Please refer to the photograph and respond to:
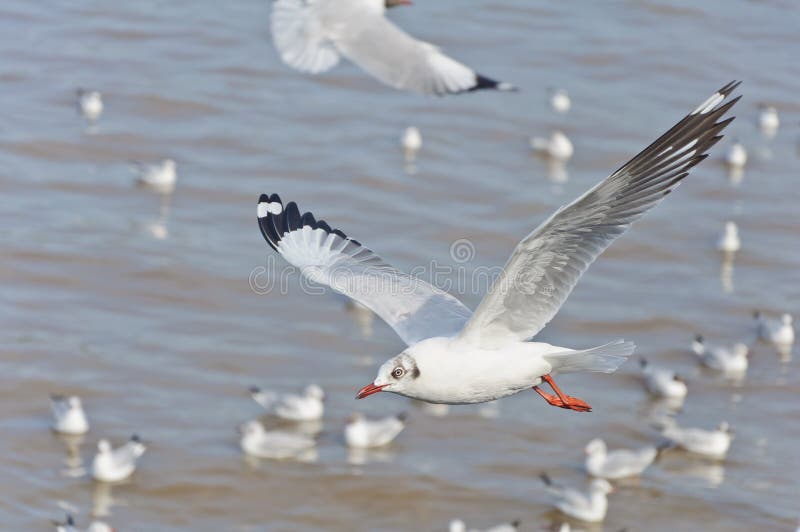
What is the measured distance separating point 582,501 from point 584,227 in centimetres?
530

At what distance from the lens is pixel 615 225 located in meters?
5.70

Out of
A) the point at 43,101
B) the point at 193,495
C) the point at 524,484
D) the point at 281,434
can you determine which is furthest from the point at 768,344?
the point at 43,101

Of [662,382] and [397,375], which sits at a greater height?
[662,382]

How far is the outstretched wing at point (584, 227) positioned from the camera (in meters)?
5.43

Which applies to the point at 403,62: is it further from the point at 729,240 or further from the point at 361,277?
the point at 729,240

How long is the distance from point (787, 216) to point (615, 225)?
32.3 ft

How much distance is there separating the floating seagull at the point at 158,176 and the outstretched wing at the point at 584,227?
891 cm

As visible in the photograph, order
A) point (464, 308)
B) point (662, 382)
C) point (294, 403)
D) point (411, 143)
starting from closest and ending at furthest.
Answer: point (464, 308), point (294, 403), point (662, 382), point (411, 143)

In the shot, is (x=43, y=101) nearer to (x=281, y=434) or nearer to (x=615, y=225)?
(x=281, y=434)

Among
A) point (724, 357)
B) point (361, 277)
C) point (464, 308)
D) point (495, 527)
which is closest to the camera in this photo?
point (464, 308)

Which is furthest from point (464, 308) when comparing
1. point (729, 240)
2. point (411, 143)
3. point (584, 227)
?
point (411, 143)

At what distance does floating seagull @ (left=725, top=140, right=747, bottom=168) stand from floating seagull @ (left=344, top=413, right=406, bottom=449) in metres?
6.61

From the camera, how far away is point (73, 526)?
982 cm

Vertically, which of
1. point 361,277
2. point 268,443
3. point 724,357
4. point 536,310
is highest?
point 724,357
